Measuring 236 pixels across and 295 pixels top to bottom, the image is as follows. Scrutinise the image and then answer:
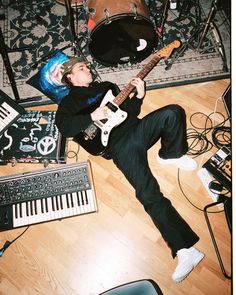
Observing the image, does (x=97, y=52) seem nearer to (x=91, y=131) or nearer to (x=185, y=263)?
(x=91, y=131)

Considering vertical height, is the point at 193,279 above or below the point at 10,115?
below

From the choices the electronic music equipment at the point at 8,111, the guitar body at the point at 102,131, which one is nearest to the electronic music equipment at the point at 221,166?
the guitar body at the point at 102,131

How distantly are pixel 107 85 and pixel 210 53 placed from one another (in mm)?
1436

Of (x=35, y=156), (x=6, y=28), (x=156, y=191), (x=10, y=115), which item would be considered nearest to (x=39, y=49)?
(x=6, y=28)

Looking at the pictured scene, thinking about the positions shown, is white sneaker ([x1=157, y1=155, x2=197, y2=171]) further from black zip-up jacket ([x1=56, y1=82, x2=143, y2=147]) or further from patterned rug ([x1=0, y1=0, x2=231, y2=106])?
patterned rug ([x1=0, y1=0, x2=231, y2=106])

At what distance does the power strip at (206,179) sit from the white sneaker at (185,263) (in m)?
0.54

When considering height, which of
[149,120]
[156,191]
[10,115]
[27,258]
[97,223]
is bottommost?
[27,258]

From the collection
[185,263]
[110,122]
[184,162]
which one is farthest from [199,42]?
[185,263]

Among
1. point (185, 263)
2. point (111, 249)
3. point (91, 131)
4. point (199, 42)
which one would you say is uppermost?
point (199, 42)

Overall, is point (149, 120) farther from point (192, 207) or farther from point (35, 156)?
point (35, 156)

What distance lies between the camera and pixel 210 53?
3.24 m

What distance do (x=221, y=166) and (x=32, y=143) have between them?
167 centimetres

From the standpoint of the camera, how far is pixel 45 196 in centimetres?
228

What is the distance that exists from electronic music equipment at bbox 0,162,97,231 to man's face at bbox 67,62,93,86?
30.4 inches
